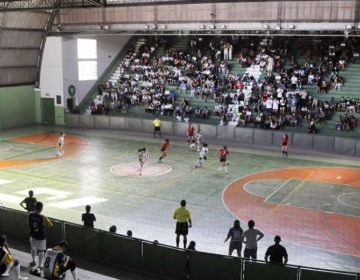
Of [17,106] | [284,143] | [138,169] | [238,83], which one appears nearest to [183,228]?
[138,169]

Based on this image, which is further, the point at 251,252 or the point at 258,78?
the point at 258,78

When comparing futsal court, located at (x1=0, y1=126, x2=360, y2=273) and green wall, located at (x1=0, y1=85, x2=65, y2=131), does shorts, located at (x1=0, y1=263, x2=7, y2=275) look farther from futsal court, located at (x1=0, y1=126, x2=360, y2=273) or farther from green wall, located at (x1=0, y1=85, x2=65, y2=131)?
green wall, located at (x1=0, y1=85, x2=65, y2=131)

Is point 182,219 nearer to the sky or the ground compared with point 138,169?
nearer to the sky

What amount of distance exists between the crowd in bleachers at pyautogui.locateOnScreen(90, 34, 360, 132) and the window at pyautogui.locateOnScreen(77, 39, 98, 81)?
1.68 m

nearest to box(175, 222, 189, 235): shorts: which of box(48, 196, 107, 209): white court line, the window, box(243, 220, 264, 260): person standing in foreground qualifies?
box(243, 220, 264, 260): person standing in foreground

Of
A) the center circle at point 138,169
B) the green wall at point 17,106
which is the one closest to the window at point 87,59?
the green wall at point 17,106

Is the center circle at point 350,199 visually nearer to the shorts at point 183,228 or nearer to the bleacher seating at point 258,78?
the shorts at point 183,228

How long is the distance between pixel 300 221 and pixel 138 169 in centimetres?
1047

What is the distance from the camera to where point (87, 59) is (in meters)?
42.6

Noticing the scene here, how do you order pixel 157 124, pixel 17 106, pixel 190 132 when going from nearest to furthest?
1. pixel 190 132
2. pixel 157 124
3. pixel 17 106

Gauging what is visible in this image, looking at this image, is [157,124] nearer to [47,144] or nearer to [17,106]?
[47,144]

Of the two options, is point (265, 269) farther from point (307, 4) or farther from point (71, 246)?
point (307, 4)

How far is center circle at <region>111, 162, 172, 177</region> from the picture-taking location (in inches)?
995

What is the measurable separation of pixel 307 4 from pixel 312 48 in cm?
688
